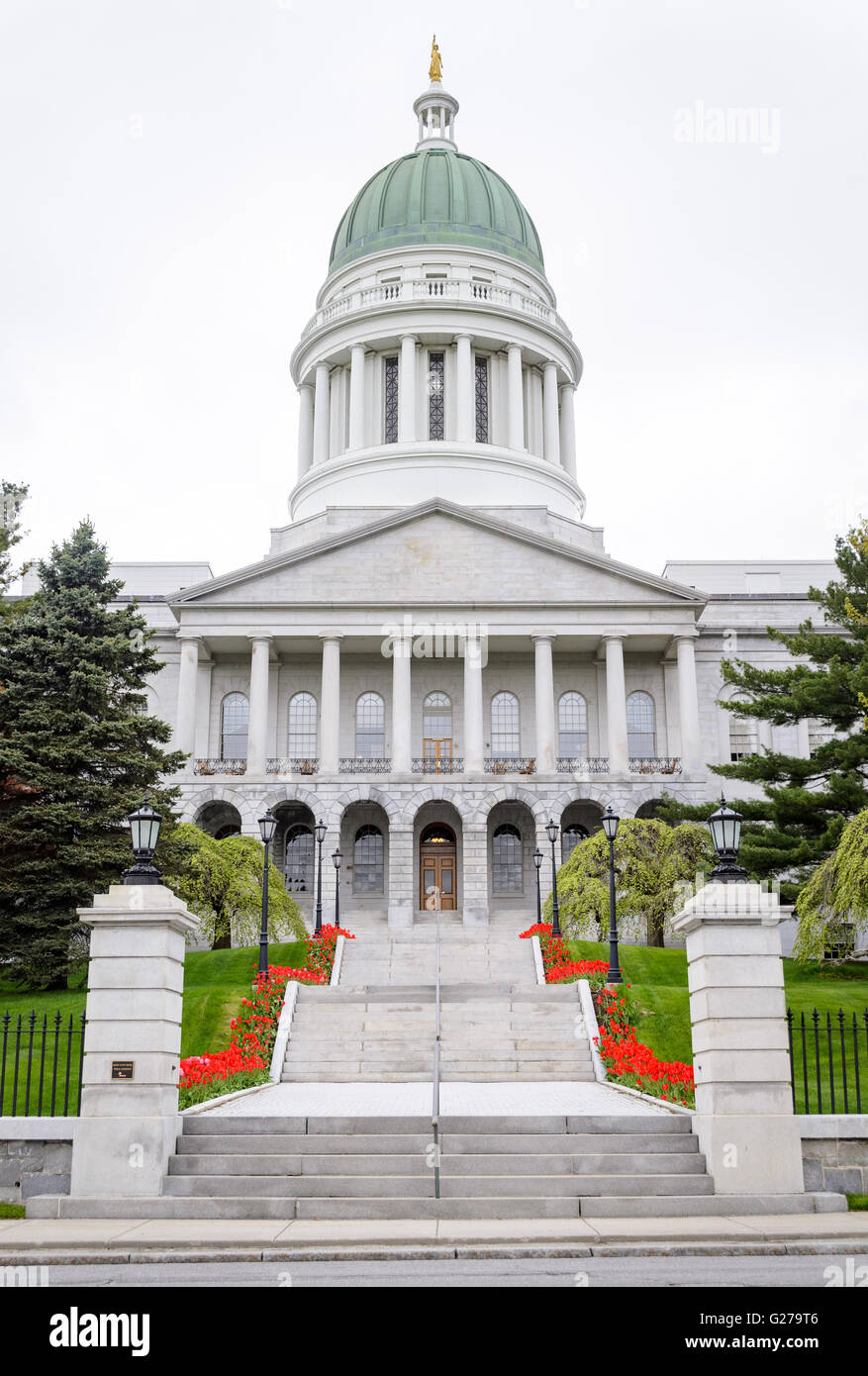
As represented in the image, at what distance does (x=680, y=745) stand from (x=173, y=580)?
75.7 feet

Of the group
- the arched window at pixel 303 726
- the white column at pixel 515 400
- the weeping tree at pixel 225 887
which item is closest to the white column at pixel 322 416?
the white column at pixel 515 400

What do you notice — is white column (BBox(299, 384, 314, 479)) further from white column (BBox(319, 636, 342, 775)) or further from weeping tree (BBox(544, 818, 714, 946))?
weeping tree (BBox(544, 818, 714, 946))

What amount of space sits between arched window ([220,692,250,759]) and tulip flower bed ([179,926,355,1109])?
19.5 meters

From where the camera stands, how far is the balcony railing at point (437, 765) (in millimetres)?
46969

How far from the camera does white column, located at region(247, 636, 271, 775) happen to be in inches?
1801

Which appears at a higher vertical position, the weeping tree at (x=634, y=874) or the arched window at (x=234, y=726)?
the arched window at (x=234, y=726)

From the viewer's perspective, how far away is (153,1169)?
45.6 ft

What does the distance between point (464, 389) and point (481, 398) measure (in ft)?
7.43

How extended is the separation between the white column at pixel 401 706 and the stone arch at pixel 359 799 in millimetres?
1082

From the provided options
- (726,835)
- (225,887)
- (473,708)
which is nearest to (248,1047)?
(726,835)

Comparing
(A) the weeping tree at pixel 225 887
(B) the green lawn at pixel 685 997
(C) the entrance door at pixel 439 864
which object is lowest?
(B) the green lawn at pixel 685 997

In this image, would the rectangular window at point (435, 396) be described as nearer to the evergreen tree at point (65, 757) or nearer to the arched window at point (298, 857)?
the arched window at point (298, 857)
